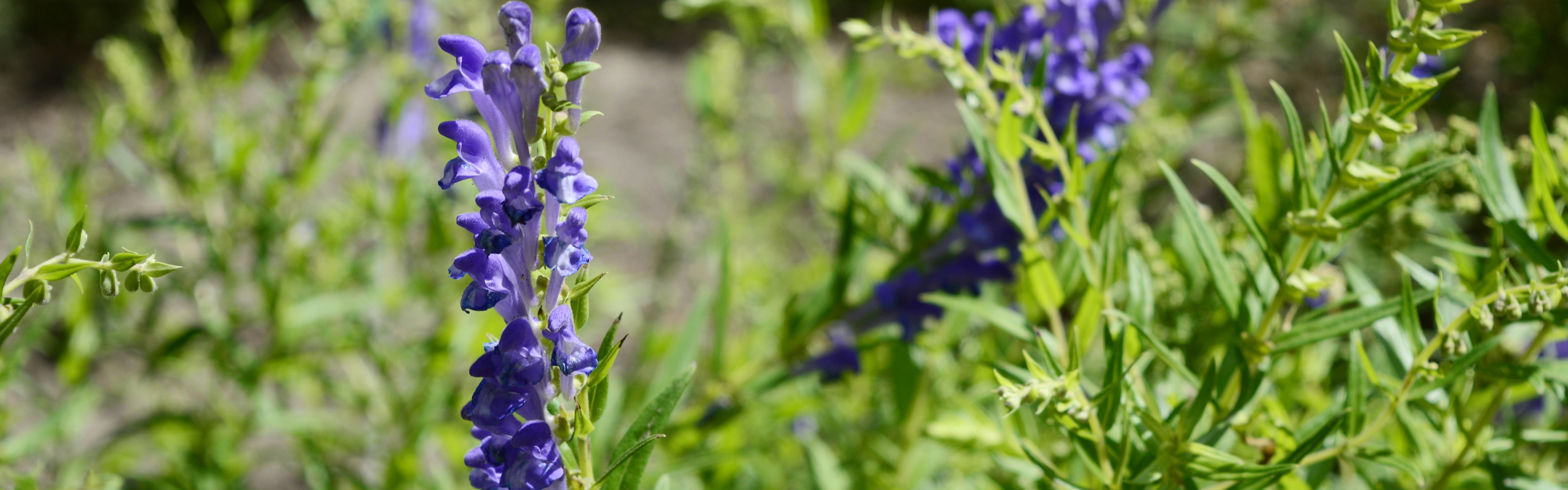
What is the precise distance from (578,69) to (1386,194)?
52cm

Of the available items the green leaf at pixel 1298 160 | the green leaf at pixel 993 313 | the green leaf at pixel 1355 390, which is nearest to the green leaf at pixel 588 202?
the green leaf at pixel 993 313

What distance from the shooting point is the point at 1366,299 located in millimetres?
786

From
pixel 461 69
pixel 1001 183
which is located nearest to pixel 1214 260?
pixel 1001 183

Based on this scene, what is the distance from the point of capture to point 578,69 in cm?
48

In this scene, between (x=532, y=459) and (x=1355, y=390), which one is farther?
(x=1355, y=390)

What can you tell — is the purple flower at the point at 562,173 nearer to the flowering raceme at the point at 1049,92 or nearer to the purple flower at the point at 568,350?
the purple flower at the point at 568,350

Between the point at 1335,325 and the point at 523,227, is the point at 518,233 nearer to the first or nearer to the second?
the point at 523,227

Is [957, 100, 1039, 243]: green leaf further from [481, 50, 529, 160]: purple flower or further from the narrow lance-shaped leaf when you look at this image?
[481, 50, 529, 160]: purple flower

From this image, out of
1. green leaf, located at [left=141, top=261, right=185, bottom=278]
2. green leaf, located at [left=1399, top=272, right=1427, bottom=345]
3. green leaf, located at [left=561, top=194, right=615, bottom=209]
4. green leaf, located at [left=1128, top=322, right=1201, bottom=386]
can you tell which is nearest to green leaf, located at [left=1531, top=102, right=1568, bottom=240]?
green leaf, located at [left=1399, top=272, right=1427, bottom=345]

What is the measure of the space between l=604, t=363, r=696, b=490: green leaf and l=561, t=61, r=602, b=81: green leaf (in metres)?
0.20

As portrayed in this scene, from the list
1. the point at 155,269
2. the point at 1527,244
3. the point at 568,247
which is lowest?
the point at 1527,244

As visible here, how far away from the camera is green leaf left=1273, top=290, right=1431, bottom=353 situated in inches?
25.6

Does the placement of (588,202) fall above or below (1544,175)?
above

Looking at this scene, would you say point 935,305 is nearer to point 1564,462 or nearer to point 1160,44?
point 1564,462
